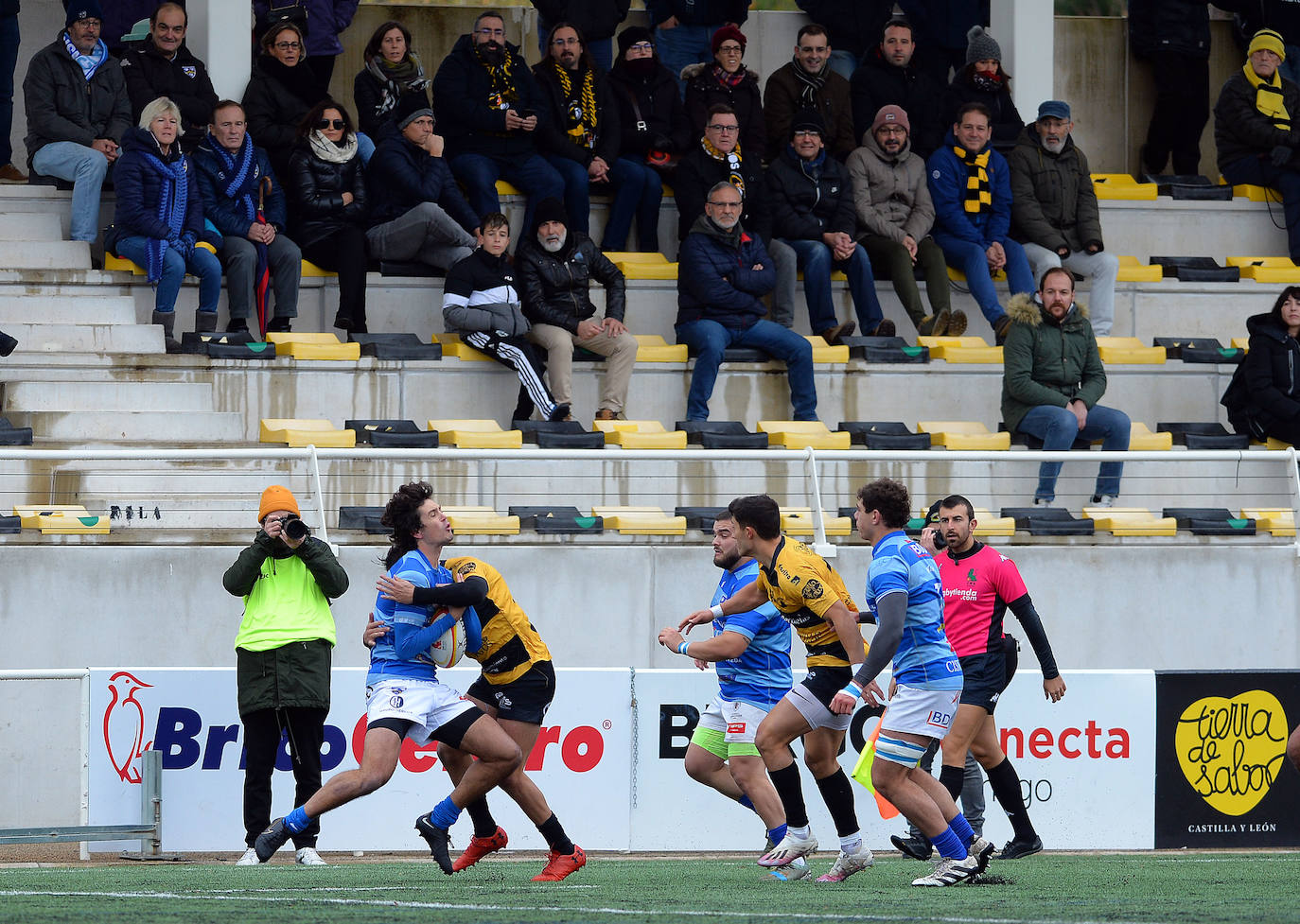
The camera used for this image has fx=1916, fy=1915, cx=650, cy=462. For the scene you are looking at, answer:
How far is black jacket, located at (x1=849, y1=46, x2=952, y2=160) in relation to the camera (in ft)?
55.5

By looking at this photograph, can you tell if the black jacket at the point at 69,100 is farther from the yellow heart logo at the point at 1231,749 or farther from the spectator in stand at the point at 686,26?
the yellow heart logo at the point at 1231,749

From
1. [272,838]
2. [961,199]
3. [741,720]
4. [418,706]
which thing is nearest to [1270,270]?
[961,199]

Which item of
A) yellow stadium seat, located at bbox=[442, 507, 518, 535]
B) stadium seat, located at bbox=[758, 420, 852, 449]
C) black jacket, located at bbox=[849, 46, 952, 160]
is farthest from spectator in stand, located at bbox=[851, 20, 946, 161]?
yellow stadium seat, located at bbox=[442, 507, 518, 535]

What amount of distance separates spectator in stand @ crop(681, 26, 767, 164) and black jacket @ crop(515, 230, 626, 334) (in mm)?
2254

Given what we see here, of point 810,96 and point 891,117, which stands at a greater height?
point 810,96

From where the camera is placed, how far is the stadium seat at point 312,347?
46.3 ft

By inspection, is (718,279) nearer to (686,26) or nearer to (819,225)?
(819,225)

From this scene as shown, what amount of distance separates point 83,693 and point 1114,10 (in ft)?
47.1

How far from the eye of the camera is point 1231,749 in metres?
11.3

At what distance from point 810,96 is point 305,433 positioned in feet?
→ 19.2

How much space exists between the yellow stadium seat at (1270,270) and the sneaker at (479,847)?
37.1 ft

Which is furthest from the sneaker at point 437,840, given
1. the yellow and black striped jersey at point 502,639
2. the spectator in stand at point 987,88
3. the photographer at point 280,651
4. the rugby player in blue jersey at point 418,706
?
the spectator in stand at point 987,88

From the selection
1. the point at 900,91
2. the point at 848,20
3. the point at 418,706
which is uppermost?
the point at 848,20

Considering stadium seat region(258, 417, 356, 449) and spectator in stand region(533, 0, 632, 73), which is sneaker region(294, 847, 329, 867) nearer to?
stadium seat region(258, 417, 356, 449)
